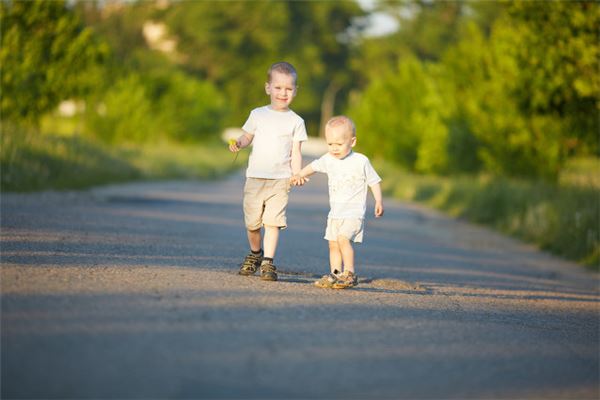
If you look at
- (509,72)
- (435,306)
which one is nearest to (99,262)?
(435,306)

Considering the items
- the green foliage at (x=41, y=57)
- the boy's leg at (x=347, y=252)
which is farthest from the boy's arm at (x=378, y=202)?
the green foliage at (x=41, y=57)

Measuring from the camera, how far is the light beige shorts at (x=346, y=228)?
7441mm

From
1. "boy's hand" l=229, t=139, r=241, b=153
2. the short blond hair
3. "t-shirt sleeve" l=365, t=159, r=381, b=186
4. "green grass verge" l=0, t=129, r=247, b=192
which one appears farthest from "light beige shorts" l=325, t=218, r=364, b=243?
"green grass verge" l=0, t=129, r=247, b=192

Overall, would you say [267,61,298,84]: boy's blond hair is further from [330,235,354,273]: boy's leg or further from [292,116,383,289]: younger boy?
[330,235,354,273]: boy's leg

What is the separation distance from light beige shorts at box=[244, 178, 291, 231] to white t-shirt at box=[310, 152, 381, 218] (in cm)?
34

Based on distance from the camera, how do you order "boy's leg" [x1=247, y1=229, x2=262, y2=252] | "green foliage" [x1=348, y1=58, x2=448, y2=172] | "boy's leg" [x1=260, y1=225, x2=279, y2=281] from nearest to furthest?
"boy's leg" [x1=260, y1=225, x2=279, y2=281], "boy's leg" [x1=247, y1=229, x2=262, y2=252], "green foliage" [x1=348, y1=58, x2=448, y2=172]

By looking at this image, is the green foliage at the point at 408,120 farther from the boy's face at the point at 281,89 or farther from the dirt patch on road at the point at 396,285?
the boy's face at the point at 281,89

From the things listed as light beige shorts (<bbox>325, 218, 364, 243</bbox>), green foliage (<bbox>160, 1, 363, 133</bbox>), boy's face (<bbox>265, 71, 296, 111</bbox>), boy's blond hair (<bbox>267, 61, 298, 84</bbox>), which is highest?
green foliage (<bbox>160, 1, 363, 133</bbox>)

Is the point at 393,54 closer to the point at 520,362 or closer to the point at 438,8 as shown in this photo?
the point at 438,8

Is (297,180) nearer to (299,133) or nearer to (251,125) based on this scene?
(299,133)

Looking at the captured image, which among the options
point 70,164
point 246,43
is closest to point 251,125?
point 70,164

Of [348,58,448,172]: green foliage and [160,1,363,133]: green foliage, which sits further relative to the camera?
[160,1,363,133]: green foliage

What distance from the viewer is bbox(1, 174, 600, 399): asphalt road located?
4285 mm

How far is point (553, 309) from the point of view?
7793mm
